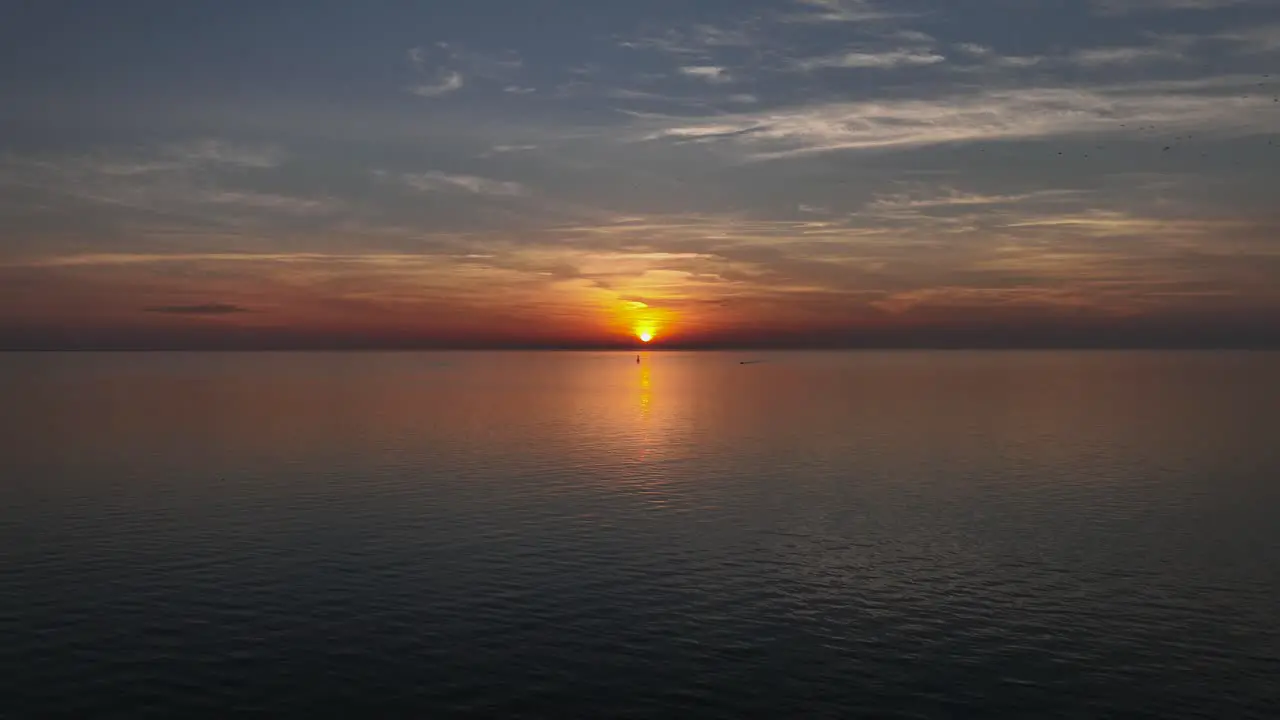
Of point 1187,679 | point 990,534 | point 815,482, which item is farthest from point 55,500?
point 1187,679

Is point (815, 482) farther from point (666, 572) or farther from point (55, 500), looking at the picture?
point (55, 500)

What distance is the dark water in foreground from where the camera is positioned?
40000 millimetres

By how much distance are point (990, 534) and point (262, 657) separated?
54.6 meters

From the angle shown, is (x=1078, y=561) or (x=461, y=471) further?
(x=461, y=471)

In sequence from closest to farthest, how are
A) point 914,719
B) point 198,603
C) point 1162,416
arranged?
1. point 914,719
2. point 198,603
3. point 1162,416

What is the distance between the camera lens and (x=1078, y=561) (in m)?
62.1

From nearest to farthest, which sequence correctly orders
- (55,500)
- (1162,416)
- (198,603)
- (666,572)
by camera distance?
(198,603)
(666,572)
(55,500)
(1162,416)

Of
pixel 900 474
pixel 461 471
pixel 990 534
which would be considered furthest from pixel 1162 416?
pixel 461 471

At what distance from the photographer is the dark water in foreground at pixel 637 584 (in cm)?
4000

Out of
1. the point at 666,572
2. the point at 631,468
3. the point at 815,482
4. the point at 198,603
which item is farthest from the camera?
the point at 631,468

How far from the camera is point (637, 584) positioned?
2212 inches

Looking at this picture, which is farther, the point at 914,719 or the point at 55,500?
the point at 55,500

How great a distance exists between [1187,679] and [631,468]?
7071 cm

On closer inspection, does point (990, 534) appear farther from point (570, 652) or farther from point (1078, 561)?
point (570, 652)
